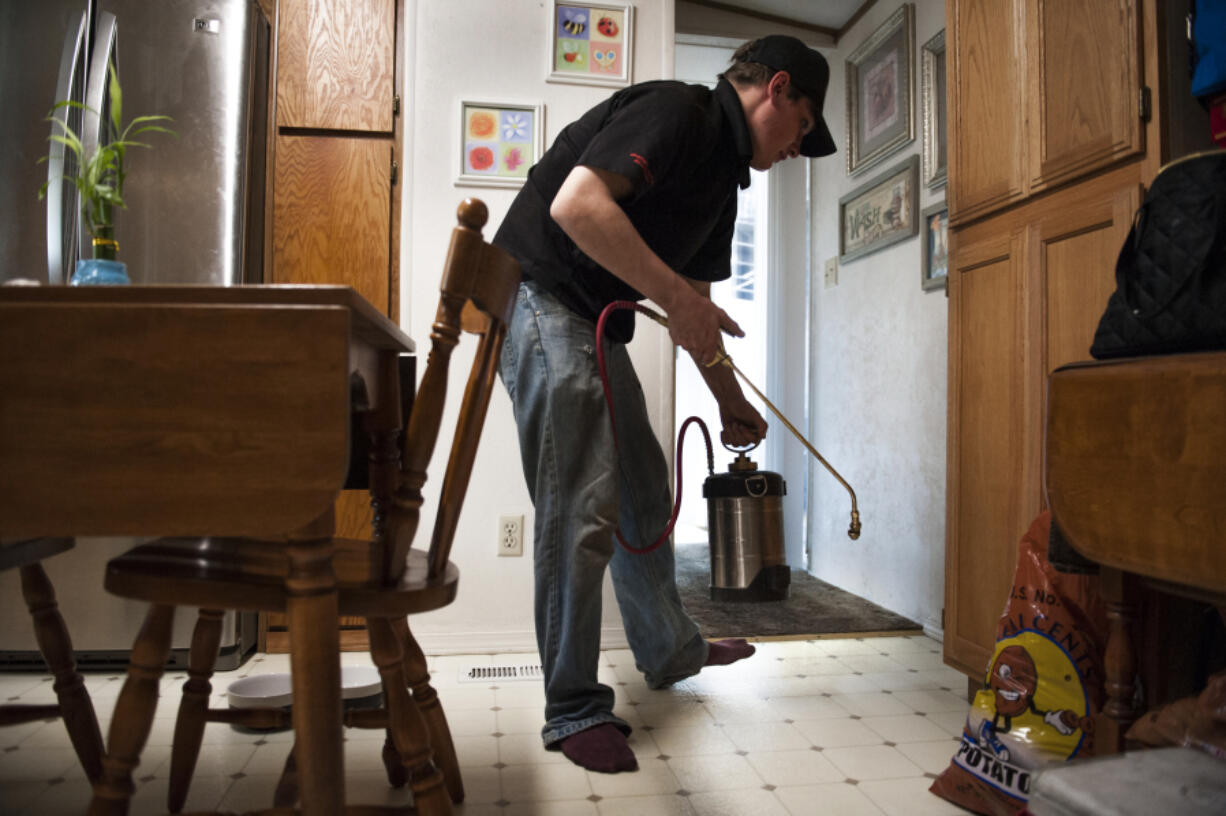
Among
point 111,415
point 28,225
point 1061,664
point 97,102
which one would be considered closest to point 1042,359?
point 1061,664

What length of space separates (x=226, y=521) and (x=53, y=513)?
0.53ft

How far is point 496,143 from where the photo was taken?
2.50m

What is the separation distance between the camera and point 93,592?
2.17 metres

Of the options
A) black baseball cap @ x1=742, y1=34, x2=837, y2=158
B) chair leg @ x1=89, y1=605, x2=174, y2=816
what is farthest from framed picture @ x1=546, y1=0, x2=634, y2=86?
chair leg @ x1=89, y1=605, x2=174, y2=816

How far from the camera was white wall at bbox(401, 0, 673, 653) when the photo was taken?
246cm

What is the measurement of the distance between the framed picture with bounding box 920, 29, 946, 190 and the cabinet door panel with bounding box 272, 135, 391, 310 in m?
1.88

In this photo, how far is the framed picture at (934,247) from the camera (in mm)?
2857

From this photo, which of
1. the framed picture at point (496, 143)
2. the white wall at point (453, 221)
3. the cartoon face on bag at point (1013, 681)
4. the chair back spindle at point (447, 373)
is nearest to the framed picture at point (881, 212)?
the white wall at point (453, 221)

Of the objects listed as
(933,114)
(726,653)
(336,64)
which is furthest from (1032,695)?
(336,64)

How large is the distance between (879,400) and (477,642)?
184cm

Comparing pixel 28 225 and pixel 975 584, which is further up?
pixel 28 225

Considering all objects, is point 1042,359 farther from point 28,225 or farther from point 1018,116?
point 28,225

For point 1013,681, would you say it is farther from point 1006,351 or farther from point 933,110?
point 933,110

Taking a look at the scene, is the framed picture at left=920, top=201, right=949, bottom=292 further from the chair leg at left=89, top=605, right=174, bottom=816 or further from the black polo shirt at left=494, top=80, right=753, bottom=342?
the chair leg at left=89, top=605, right=174, bottom=816
